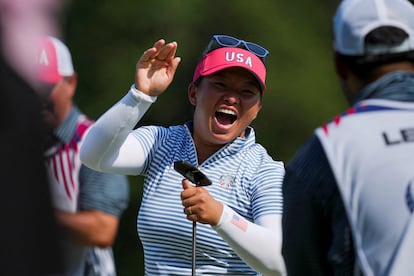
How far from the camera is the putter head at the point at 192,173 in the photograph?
196 inches

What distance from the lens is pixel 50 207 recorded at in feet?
9.46

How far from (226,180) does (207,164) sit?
0.13 m

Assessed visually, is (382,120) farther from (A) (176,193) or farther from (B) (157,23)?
(B) (157,23)

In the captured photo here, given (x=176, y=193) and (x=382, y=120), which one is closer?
(x=382, y=120)

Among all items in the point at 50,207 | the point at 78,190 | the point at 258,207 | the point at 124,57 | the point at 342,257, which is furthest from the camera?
the point at 124,57

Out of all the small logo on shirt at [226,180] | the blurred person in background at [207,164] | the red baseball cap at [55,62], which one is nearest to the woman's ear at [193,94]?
the blurred person in background at [207,164]

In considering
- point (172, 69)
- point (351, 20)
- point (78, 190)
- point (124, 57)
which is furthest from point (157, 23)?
point (351, 20)

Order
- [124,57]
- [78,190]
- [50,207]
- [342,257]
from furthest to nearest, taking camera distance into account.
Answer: [124,57] → [78,190] → [342,257] → [50,207]

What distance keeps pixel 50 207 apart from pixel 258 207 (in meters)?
2.21

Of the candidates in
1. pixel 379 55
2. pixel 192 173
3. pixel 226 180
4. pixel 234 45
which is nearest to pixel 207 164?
pixel 226 180

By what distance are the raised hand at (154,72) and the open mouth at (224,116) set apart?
0.80 ft

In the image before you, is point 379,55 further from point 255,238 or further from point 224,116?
point 224,116

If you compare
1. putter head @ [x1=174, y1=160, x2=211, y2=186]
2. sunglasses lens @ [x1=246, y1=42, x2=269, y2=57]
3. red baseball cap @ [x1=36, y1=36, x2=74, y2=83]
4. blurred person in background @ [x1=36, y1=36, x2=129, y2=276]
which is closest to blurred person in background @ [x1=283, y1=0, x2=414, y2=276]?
putter head @ [x1=174, y1=160, x2=211, y2=186]

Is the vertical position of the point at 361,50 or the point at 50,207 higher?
the point at 361,50
